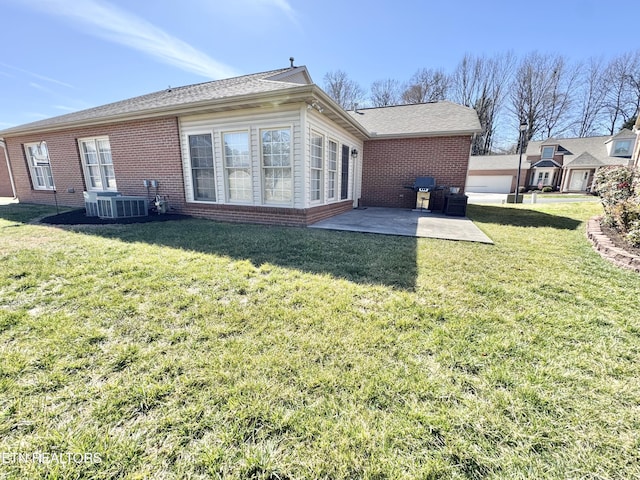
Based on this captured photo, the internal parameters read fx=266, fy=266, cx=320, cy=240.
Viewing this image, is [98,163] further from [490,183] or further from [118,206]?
[490,183]

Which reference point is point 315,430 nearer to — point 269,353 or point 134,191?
point 269,353

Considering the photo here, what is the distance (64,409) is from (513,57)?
4023cm

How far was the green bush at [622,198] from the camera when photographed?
4.50 metres

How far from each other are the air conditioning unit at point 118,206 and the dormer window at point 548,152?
34.7m

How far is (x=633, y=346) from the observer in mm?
2031

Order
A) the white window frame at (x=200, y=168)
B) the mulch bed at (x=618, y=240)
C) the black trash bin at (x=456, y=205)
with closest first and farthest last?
the mulch bed at (x=618, y=240) < the white window frame at (x=200, y=168) < the black trash bin at (x=456, y=205)

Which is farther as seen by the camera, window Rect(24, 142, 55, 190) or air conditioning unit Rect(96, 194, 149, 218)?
window Rect(24, 142, 55, 190)

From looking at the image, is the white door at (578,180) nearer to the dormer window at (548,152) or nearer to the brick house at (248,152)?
the dormer window at (548,152)

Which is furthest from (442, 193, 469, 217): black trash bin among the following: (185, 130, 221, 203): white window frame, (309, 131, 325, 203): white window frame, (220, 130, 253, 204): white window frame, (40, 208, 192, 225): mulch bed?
(40, 208, 192, 225): mulch bed

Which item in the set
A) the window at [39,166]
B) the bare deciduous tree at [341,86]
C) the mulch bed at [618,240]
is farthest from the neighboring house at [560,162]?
the window at [39,166]

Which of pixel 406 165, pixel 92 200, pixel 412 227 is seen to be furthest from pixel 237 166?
pixel 406 165

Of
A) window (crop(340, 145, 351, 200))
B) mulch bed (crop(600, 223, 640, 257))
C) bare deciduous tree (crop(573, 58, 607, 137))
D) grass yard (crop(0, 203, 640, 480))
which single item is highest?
bare deciduous tree (crop(573, 58, 607, 137))

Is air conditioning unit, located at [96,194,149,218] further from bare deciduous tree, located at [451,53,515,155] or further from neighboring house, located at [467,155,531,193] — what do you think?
bare deciduous tree, located at [451,53,515,155]

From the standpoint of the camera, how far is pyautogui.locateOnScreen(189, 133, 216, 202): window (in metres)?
6.94
